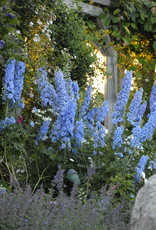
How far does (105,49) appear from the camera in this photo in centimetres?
619

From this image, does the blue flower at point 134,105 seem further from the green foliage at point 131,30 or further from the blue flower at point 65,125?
the green foliage at point 131,30

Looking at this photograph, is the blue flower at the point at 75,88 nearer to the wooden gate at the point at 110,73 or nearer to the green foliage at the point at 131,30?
the wooden gate at the point at 110,73

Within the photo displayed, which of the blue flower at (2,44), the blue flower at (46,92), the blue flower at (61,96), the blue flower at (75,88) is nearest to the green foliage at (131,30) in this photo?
the blue flower at (75,88)

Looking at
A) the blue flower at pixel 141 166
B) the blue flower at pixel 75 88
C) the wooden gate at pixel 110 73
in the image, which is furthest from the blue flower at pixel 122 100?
the wooden gate at pixel 110 73

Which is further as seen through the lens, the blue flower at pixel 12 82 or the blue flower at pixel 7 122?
the blue flower at pixel 12 82

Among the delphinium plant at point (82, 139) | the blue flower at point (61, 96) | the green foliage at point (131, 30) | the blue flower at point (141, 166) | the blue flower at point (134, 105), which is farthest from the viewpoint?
the green foliage at point (131, 30)

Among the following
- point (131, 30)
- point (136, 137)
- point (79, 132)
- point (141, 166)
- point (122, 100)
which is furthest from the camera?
point (131, 30)

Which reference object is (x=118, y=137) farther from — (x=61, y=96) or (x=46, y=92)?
(x=46, y=92)

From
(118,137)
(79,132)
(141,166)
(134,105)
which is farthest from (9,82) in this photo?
A: (141,166)

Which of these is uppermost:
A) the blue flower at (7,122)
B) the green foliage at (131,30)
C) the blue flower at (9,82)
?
the green foliage at (131,30)

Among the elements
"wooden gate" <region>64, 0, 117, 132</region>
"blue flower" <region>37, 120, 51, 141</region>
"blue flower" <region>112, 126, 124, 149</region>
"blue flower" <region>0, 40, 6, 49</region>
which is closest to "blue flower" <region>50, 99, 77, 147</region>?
"blue flower" <region>37, 120, 51, 141</region>

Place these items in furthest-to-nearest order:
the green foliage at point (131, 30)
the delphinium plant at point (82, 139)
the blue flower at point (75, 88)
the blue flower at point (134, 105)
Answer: the green foliage at point (131, 30), the blue flower at point (75, 88), the blue flower at point (134, 105), the delphinium plant at point (82, 139)

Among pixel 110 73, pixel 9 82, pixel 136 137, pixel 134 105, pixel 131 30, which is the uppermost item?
pixel 131 30

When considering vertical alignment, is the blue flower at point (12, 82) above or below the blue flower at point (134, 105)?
above
